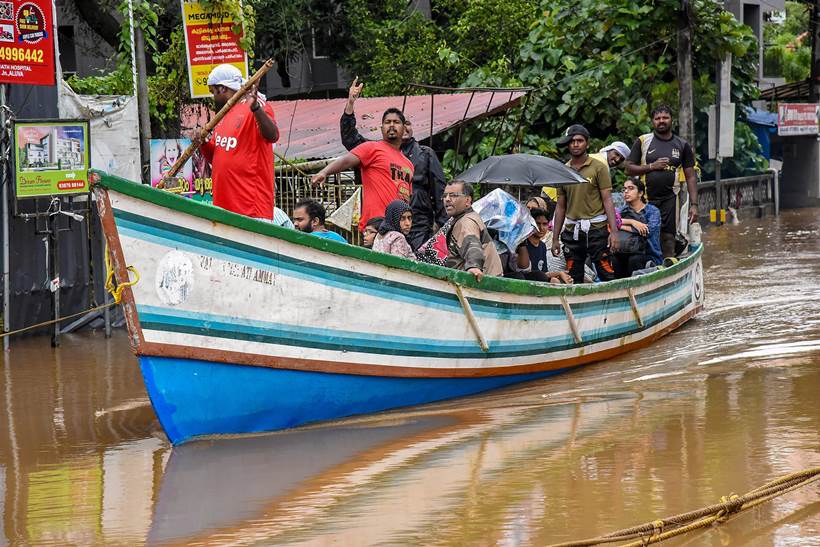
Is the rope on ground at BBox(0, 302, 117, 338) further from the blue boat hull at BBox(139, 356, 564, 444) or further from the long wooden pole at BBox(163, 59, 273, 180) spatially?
the blue boat hull at BBox(139, 356, 564, 444)

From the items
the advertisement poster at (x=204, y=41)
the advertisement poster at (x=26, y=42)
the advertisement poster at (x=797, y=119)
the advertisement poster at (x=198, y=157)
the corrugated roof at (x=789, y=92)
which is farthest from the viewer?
the corrugated roof at (x=789, y=92)

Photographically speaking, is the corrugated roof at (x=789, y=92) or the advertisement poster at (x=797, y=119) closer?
the advertisement poster at (x=797, y=119)

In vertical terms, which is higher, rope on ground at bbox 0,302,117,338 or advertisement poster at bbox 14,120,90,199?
advertisement poster at bbox 14,120,90,199

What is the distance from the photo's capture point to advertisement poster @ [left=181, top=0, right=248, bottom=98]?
37.2 feet

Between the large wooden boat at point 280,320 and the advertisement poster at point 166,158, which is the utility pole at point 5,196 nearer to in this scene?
the advertisement poster at point 166,158

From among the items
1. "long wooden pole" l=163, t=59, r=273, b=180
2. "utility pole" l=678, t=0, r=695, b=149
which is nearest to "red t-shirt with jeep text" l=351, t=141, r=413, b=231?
"long wooden pole" l=163, t=59, r=273, b=180

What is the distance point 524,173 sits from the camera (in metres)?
9.66

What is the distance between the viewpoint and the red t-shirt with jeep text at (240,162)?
7219mm

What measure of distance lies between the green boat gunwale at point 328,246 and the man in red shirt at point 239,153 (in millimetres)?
727

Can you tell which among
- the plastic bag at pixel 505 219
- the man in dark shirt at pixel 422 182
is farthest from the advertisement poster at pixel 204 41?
the plastic bag at pixel 505 219

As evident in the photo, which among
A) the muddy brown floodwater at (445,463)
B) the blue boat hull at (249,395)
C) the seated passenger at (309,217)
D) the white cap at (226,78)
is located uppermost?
the white cap at (226,78)

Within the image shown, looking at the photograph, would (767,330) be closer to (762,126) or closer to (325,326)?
(325,326)

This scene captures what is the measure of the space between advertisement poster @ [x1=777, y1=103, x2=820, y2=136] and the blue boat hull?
21.8 m

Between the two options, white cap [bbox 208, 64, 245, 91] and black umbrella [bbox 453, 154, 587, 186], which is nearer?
white cap [bbox 208, 64, 245, 91]
